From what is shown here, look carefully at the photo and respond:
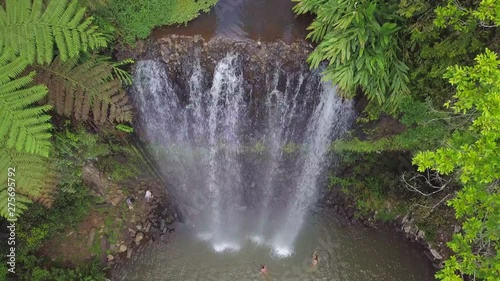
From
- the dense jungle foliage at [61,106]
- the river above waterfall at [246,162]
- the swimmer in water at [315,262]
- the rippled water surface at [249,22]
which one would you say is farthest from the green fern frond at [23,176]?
the swimmer in water at [315,262]

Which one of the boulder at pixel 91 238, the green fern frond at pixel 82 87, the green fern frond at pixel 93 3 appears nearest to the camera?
the green fern frond at pixel 82 87

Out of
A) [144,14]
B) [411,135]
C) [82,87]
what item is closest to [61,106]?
[82,87]

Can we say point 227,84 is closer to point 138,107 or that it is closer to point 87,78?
point 138,107

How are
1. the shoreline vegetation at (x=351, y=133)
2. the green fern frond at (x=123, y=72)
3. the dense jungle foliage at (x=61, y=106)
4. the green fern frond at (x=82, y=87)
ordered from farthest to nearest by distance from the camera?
the green fern frond at (x=123, y=72), the green fern frond at (x=82, y=87), the dense jungle foliage at (x=61, y=106), the shoreline vegetation at (x=351, y=133)

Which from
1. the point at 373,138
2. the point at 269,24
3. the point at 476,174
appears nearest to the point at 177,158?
the point at 269,24


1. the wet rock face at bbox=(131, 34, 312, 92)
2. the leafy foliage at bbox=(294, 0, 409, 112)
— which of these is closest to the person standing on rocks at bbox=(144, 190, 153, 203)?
the wet rock face at bbox=(131, 34, 312, 92)

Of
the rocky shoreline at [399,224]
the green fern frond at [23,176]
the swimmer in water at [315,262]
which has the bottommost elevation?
the swimmer in water at [315,262]

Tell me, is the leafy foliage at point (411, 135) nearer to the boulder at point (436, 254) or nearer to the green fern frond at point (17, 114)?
the boulder at point (436, 254)
